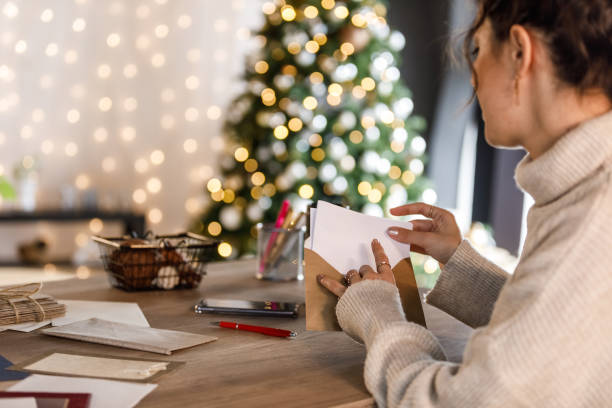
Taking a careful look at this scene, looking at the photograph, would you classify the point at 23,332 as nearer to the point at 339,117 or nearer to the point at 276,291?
the point at 276,291

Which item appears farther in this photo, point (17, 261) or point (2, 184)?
point (17, 261)

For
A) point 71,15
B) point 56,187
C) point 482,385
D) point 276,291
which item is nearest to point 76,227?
point 56,187

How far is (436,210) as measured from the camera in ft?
3.70

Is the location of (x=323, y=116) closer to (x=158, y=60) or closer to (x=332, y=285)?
(x=158, y=60)

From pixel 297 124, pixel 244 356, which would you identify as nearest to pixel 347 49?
pixel 297 124

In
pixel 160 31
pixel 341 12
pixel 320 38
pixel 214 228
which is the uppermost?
pixel 160 31

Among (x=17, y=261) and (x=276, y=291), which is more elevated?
(x=276, y=291)

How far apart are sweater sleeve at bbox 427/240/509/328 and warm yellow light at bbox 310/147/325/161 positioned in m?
2.37

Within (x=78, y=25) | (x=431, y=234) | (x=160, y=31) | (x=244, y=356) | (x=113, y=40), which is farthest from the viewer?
(x=160, y=31)

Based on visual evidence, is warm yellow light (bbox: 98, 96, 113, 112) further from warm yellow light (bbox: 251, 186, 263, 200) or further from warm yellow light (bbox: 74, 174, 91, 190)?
warm yellow light (bbox: 251, 186, 263, 200)

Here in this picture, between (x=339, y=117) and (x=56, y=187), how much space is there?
220 centimetres

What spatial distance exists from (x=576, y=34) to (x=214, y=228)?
312 cm

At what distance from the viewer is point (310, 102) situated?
133 inches

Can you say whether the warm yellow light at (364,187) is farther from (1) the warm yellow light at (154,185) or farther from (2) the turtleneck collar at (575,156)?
(2) the turtleneck collar at (575,156)
